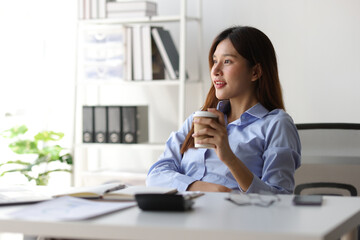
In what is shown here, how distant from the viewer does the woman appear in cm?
175

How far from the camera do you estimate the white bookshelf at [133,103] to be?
334 cm

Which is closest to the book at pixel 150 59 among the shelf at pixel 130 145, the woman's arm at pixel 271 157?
the shelf at pixel 130 145

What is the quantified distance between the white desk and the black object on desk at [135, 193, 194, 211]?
17mm

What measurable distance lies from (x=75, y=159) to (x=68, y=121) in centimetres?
41

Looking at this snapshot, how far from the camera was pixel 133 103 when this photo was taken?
3.74 m

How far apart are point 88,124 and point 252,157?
180 cm

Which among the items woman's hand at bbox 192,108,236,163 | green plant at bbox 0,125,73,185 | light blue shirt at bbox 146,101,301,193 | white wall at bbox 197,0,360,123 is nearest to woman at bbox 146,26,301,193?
light blue shirt at bbox 146,101,301,193

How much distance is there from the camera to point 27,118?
392cm

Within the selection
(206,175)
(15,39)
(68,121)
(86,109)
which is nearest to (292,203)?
(206,175)

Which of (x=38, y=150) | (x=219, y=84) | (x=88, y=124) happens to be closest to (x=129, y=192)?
(x=219, y=84)

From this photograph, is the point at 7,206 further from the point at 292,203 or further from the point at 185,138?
the point at 185,138

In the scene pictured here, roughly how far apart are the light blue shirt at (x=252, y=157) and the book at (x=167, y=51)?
1.40 metres

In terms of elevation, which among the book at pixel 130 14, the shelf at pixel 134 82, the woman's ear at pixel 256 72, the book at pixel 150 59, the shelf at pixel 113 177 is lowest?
the shelf at pixel 113 177

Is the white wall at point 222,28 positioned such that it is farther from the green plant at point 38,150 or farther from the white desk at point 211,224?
the white desk at point 211,224
